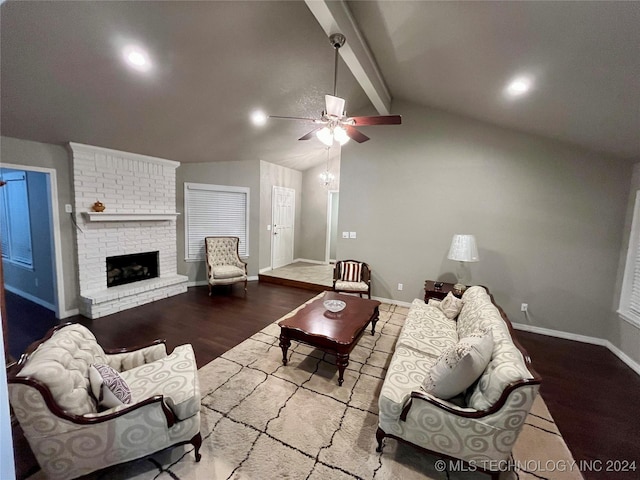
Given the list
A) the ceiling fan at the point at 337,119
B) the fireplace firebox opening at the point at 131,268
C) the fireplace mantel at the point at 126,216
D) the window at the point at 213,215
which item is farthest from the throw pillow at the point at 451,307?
the fireplace firebox opening at the point at 131,268

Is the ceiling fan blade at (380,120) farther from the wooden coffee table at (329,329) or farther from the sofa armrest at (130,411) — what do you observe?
the sofa armrest at (130,411)

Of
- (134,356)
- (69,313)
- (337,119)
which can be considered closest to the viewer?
(134,356)

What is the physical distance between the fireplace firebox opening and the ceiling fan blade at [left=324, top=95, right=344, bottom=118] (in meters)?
4.12

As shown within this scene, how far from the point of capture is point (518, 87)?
271 cm

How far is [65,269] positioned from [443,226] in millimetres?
5575

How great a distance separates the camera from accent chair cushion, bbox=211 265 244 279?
4.99 m

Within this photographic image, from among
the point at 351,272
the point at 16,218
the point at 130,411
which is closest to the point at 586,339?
the point at 351,272

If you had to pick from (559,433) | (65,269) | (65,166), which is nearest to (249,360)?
(559,433)

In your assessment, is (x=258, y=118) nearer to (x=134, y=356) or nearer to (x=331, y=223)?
(x=134, y=356)

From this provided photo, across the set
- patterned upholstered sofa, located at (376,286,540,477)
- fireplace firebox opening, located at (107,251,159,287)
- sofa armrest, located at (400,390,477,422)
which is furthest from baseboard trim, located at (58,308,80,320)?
sofa armrest, located at (400,390,477,422)

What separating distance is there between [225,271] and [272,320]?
1.65m

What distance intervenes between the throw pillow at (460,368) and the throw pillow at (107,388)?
192 cm

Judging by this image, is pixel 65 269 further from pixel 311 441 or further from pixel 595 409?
pixel 595 409

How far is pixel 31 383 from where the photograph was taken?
53.0 inches
